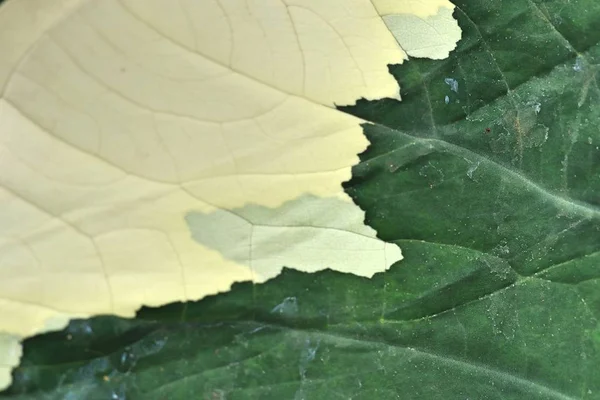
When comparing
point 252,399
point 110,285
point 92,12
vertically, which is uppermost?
point 92,12

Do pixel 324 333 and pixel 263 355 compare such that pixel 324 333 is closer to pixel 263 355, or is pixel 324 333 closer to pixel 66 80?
pixel 263 355

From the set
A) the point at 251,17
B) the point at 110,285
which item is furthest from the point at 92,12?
the point at 110,285

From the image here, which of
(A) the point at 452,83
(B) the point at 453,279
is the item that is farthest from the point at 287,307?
(A) the point at 452,83

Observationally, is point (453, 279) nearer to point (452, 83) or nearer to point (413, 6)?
point (452, 83)

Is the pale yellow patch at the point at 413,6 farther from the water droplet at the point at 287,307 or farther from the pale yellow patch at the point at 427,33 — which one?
the water droplet at the point at 287,307

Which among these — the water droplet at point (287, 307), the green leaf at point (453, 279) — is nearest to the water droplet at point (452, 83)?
the green leaf at point (453, 279)
